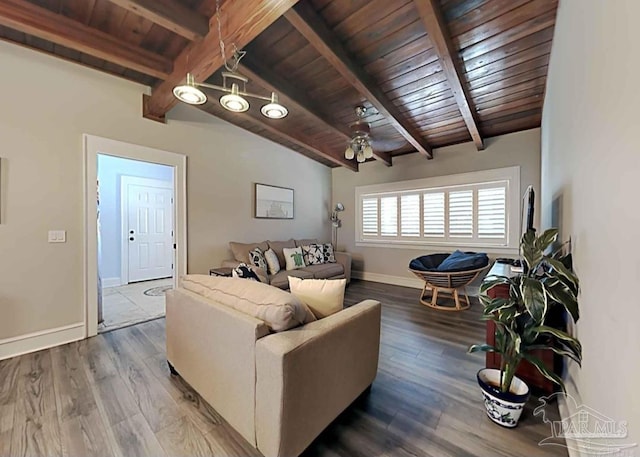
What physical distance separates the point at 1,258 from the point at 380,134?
4.64 meters

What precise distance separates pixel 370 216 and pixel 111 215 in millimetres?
5048

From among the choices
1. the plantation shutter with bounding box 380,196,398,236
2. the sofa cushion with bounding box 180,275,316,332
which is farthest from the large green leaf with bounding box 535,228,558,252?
the plantation shutter with bounding box 380,196,398,236

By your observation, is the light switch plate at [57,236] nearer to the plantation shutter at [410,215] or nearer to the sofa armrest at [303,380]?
Answer: the sofa armrest at [303,380]

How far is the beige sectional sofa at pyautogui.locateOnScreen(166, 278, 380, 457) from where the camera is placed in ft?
3.84

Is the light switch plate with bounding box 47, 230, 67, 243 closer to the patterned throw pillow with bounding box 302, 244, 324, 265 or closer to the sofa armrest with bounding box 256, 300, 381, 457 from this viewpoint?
the sofa armrest with bounding box 256, 300, 381, 457

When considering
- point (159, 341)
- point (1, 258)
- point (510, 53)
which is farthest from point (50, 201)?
point (510, 53)

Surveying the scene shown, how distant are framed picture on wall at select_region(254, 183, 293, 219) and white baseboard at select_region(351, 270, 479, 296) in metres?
1.95

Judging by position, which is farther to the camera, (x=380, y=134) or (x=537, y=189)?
(x=380, y=134)

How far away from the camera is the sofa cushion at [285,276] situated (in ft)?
12.1

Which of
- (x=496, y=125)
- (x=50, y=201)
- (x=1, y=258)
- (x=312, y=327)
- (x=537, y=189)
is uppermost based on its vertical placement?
(x=496, y=125)

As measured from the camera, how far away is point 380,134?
4.25 meters

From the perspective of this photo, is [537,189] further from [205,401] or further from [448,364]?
[205,401]

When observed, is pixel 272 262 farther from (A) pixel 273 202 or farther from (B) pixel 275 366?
(B) pixel 275 366

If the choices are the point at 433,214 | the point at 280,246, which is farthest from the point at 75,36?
the point at 433,214
